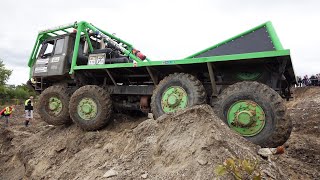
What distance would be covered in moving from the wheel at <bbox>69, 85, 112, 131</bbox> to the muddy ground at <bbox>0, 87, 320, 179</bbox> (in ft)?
0.73

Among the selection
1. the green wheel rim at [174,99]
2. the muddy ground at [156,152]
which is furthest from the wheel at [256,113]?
the green wheel rim at [174,99]

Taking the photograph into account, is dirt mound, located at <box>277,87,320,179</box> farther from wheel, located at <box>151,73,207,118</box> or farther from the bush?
wheel, located at <box>151,73,207,118</box>

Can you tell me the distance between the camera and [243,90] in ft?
14.3

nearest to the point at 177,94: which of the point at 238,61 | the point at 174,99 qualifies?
the point at 174,99

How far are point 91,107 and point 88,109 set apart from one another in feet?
0.25

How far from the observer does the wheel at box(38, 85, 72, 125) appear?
6.98 meters

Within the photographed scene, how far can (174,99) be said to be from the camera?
16.6 ft

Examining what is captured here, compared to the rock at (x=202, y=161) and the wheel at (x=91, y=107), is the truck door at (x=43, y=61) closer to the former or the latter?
the wheel at (x=91, y=107)

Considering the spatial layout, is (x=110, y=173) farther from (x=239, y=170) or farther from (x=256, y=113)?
(x=256, y=113)

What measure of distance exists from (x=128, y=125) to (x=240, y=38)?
3.00 m

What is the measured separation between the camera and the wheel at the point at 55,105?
6.98m

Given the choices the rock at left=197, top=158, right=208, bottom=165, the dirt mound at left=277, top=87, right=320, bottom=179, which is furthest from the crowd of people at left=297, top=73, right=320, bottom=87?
the rock at left=197, top=158, right=208, bottom=165

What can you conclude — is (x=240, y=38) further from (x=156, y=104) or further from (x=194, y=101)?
(x=156, y=104)

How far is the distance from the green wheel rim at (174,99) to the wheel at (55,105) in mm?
2929
